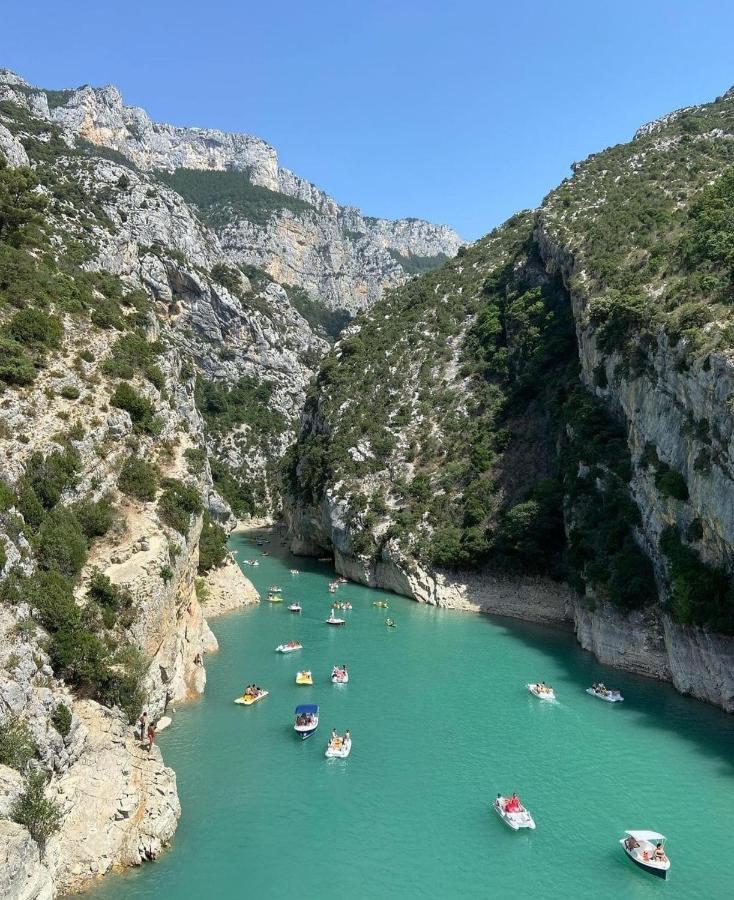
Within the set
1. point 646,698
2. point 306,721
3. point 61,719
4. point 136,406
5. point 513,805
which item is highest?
point 136,406

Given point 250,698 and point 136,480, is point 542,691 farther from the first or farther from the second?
point 136,480

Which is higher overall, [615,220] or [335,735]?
[615,220]

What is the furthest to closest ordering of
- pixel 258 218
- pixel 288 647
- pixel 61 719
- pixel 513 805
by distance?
pixel 258 218
pixel 288 647
pixel 513 805
pixel 61 719

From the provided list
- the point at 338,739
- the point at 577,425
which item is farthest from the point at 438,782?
the point at 577,425

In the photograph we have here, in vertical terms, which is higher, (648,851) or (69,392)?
(69,392)

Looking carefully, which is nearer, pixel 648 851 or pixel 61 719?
pixel 61 719

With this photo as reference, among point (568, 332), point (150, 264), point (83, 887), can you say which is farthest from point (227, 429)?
point (83, 887)

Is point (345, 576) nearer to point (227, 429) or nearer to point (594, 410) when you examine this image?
point (594, 410)
